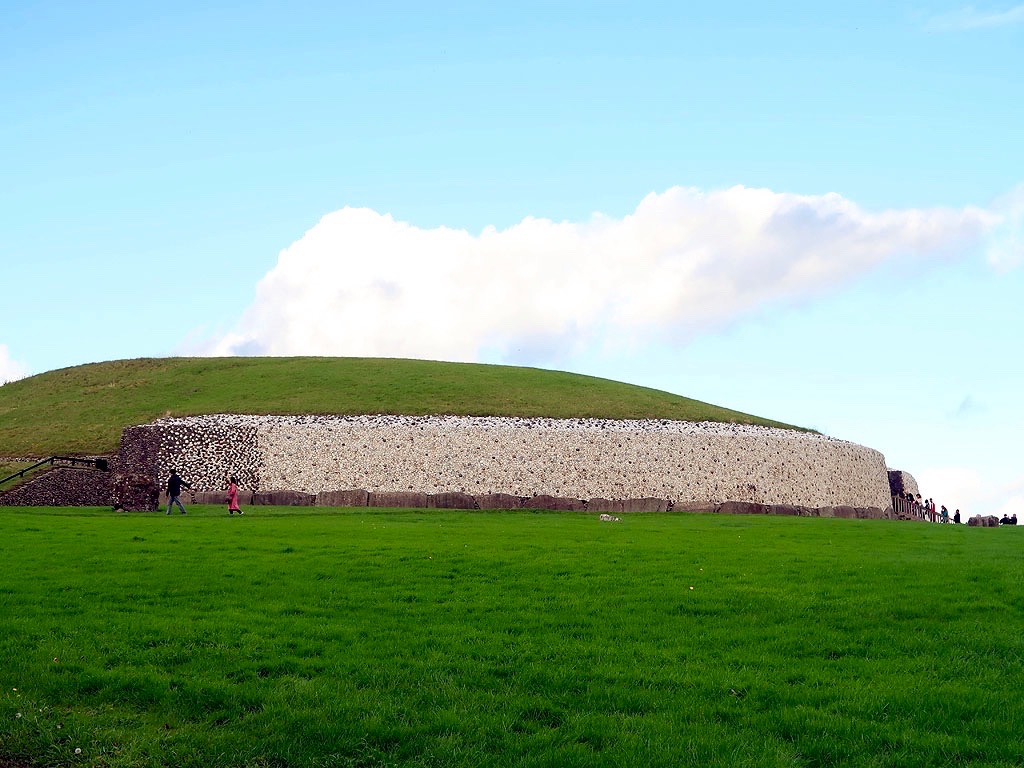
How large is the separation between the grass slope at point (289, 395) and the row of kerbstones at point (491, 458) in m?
3.21

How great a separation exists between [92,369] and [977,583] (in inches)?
2294

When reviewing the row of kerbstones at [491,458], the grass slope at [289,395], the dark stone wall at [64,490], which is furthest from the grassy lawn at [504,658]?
→ the grass slope at [289,395]

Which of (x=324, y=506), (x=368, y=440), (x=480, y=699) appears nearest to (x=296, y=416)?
(x=368, y=440)

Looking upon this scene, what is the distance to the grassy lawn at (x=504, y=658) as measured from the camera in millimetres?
9312

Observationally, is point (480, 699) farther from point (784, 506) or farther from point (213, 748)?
point (784, 506)

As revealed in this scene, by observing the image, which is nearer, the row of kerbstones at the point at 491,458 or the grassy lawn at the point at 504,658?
the grassy lawn at the point at 504,658

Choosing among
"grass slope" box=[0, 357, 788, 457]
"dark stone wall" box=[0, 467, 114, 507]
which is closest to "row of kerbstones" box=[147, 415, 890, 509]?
"dark stone wall" box=[0, 467, 114, 507]

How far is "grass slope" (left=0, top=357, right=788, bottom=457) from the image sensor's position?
4756 cm

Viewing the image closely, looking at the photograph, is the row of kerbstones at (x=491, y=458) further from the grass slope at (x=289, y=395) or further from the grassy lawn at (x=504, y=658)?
the grassy lawn at (x=504, y=658)

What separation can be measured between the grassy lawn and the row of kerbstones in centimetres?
2169

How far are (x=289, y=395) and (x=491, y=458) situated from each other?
13.9m

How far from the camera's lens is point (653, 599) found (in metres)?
14.5

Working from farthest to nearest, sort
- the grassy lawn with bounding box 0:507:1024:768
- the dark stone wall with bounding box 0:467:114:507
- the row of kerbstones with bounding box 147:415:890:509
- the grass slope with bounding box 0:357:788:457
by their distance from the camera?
the grass slope with bounding box 0:357:788:457 → the row of kerbstones with bounding box 147:415:890:509 → the dark stone wall with bounding box 0:467:114:507 → the grassy lawn with bounding box 0:507:1024:768

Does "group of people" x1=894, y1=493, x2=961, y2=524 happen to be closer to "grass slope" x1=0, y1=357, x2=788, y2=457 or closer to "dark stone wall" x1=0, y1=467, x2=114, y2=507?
"grass slope" x1=0, y1=357, x2=788, y2=457
